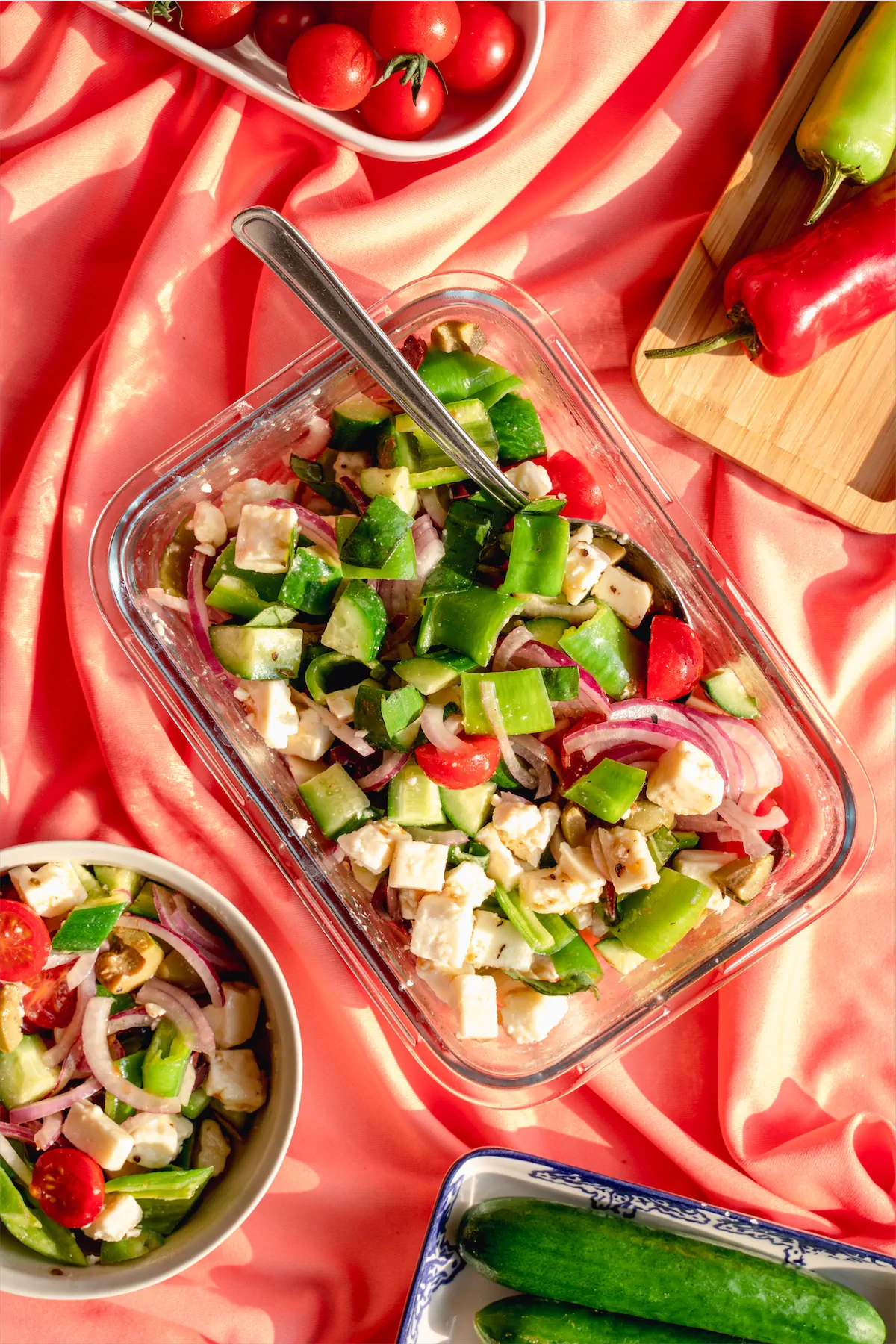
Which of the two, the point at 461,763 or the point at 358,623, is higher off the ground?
the point at 358,623

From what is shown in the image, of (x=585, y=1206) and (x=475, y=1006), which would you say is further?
(x=585, y=1206)

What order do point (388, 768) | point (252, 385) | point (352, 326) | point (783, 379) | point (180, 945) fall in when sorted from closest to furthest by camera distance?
point (352, 326) < point (388, 768) < point (180, 945) < point (252, 385) < point (783, 379)

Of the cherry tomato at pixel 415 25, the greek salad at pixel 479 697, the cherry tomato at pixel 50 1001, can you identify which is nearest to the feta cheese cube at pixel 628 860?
the greek salad at pixel 479 697

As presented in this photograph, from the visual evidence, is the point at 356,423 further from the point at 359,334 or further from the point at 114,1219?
the point at 114,1219

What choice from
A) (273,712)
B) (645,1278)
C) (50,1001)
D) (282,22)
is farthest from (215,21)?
(645,1278)

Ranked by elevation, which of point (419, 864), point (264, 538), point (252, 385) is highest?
→ point (252, 385)

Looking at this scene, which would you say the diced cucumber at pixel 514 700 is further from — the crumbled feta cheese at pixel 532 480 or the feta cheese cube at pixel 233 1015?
the feta cheese cube at pixel 233 1015

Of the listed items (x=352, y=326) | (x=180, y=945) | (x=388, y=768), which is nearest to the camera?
(x=352, y=326)

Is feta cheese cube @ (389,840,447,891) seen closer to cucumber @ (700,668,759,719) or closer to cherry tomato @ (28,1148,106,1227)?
cucumber @ (700,668,759,719)
